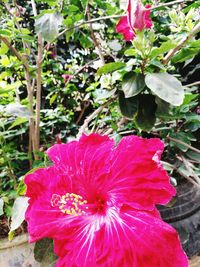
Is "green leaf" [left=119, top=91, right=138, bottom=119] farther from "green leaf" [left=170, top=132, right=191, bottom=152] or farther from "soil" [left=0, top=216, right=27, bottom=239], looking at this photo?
"soil" [left=0, top=216, right=27, bottom=239]

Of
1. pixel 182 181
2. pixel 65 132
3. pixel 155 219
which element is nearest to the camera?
pixel 155 219

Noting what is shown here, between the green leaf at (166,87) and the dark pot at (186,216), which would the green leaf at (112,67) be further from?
the dark pot at (186,216)

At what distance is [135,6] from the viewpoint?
642mm

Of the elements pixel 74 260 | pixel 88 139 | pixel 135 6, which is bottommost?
pixel 74 260

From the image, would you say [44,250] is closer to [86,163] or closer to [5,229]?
[86,163]

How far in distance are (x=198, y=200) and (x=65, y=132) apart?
0.60 meters

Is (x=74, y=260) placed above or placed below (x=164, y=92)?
below

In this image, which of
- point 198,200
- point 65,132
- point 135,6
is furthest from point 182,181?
point 135,6

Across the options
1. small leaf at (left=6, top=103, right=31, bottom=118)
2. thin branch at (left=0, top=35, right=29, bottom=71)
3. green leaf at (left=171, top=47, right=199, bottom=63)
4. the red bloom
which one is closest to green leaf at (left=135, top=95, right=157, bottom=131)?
green leaf at (left=171, top=47, right=199, bottom=63)

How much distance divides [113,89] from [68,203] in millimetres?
459

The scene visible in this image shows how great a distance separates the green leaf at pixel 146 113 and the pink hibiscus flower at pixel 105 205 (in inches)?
11.9

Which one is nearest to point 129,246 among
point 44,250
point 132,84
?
point 44,250

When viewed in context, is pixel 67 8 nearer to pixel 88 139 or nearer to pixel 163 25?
pixel 163 25

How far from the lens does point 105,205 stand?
0.46 metres
